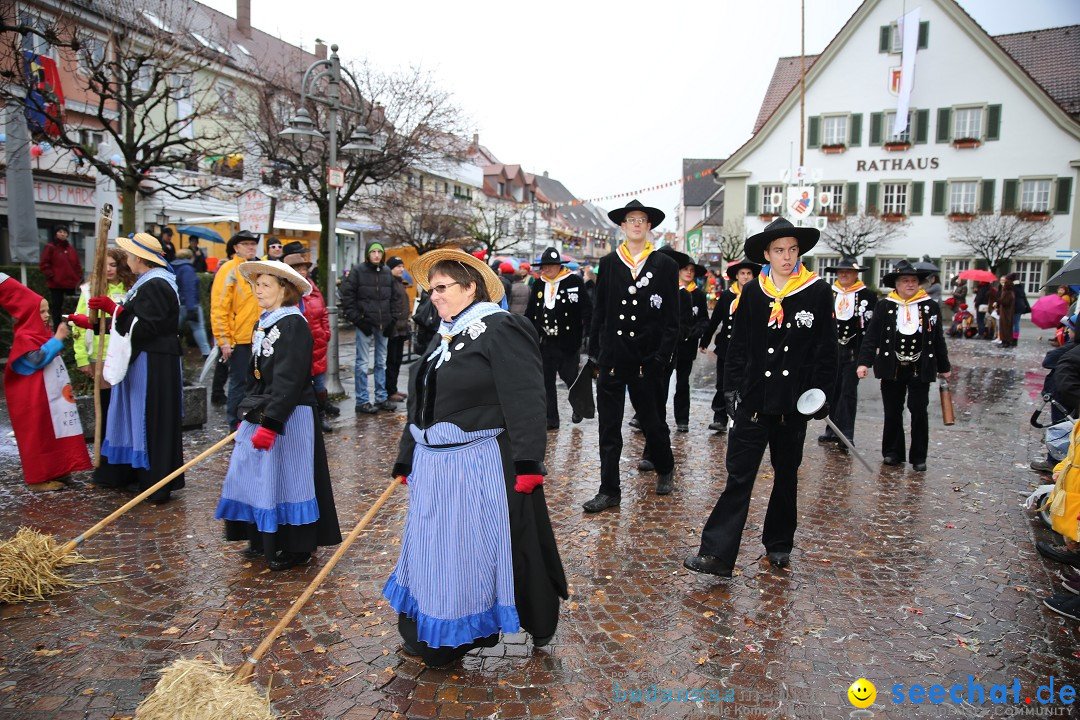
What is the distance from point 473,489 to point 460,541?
0.25 meters

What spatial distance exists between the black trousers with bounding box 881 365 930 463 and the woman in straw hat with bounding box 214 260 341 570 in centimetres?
580

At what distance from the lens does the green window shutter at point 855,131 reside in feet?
115

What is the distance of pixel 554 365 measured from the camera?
9.54 m

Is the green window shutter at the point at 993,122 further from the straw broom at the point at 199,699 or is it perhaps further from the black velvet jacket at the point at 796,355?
the straw broom at the point at 199,699

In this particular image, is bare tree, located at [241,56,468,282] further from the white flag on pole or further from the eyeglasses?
the white flag on pole

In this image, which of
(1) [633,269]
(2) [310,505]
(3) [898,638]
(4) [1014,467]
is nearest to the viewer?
(3) [898,638]

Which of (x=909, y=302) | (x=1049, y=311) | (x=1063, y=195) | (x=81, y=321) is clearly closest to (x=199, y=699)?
(x=81, y=321)

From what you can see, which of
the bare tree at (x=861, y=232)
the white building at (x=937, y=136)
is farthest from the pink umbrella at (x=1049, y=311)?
the bare tree at (x=861, y=232)

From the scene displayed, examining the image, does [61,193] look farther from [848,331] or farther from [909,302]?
[909,302]

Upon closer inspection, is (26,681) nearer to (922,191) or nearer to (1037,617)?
(1037,617)

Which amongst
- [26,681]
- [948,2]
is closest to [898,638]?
[26,681]

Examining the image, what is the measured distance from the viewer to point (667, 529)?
572 cm

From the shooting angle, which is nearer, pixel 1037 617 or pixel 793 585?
pixel 1037 617

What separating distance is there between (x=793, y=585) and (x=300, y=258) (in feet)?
20.1
